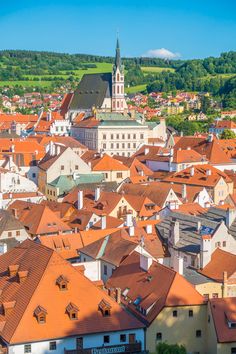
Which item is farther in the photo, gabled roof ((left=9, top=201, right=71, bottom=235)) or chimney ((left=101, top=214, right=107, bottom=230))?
gabled roof ((left=9, top=201, right=71, bottom=235))

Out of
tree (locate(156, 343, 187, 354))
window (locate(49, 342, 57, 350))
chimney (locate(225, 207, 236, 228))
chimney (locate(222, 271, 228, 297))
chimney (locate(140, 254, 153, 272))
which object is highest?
chimney (locate(140, 254, 153, 272))

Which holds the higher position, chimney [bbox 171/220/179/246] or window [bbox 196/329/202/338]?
chimney [bbox 171/220/179/246]

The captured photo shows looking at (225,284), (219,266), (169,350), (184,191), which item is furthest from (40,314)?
(184,191)

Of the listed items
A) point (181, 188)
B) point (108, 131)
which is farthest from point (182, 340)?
point (108, 131)

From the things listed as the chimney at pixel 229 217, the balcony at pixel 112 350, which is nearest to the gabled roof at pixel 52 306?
the balcony at pixel 112 350

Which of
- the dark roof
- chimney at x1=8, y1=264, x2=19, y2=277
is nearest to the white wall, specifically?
chimney at x1=8, y1=264, x2=19, y2=277

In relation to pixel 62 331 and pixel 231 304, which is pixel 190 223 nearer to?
pixel 231 304

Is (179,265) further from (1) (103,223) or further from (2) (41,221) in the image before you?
(2) (41,221)

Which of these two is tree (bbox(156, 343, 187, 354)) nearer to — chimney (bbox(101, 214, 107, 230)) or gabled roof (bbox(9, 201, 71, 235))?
chimney (bbox(101, 214, 107, 230))
